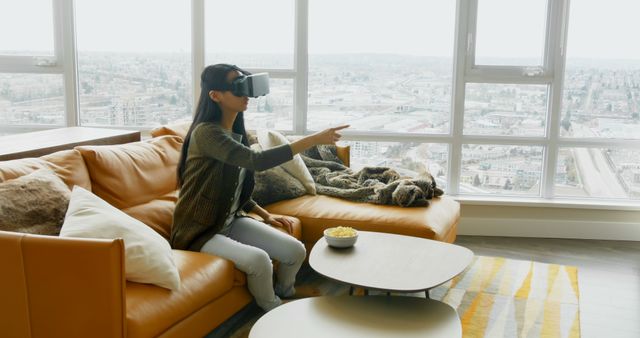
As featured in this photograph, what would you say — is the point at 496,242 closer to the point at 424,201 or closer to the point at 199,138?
the point at 424,201

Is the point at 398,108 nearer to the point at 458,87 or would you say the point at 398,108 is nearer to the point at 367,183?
the point at 458,87

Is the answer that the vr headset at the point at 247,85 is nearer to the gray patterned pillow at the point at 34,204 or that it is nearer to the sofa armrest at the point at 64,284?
the gray patterned pillow at the point at 34,204

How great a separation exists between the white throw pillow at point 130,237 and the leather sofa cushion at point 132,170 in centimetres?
44

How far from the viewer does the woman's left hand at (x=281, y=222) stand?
3.25 meters

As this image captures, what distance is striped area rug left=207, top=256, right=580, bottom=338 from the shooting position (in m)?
2.91

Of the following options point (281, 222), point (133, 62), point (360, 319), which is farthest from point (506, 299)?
point (133, 62)

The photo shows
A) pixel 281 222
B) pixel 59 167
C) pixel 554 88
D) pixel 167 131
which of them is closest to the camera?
pixel 59 167

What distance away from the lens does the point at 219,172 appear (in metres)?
2.81

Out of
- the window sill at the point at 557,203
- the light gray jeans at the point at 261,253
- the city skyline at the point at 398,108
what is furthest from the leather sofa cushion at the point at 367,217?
the city skyline at the point at 398,108

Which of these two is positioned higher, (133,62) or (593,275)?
(133,62)

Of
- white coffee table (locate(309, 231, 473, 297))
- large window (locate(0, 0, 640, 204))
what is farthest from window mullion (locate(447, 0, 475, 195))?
white coffee table (locate(309, 231, 473, 297))

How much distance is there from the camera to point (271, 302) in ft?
9.45

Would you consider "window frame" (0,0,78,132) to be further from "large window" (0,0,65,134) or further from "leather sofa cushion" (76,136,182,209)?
"leather sofa cushion" (76,136,182,209)

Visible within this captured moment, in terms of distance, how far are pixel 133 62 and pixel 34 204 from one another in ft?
8.32
